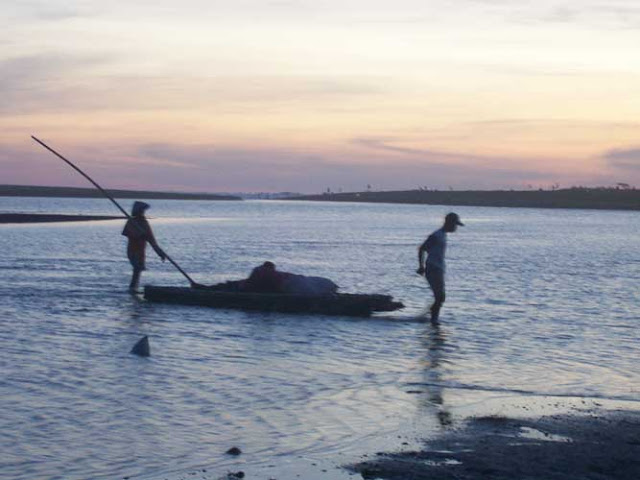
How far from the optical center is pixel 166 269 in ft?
111

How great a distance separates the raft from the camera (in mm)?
18688

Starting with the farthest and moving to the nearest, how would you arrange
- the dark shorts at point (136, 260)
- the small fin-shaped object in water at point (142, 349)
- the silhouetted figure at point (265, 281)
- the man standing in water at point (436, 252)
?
the dark shorts at point (136, 260), the silhouetted figure at point (265, 281), the man standing in water at point (436, 252), the small fin-shaped object in water at point (142, 349)

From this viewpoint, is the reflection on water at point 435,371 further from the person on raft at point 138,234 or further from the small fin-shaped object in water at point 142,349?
the person on raft at point 138,234

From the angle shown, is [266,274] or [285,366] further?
[266,274]

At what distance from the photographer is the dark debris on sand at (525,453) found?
7570 millimetres

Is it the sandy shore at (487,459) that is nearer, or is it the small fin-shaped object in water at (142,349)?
the sandy shore at (487,459)

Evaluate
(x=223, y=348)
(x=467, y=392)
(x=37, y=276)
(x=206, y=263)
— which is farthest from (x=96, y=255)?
(x=467, y=392)

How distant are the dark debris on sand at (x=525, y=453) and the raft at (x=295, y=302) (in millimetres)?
9033

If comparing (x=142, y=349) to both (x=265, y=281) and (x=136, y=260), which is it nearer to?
(x=265, y=281)

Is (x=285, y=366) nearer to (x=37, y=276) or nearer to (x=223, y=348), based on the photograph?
(x=223, y=348)

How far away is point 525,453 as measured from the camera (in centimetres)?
822

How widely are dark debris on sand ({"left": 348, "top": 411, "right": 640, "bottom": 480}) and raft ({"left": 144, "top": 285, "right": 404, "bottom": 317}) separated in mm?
9033

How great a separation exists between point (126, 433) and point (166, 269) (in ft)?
82.0

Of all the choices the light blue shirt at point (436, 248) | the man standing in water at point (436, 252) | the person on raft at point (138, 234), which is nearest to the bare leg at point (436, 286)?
the man standing in water at point (436, 252)
